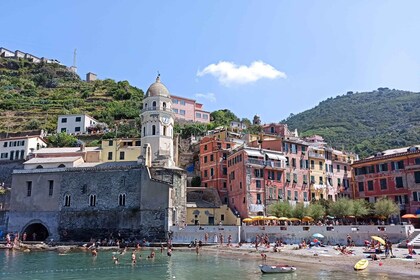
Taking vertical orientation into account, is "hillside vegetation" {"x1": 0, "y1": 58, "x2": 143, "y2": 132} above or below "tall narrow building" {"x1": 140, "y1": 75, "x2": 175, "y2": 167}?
above

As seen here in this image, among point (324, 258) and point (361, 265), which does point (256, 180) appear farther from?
point (361, 265)

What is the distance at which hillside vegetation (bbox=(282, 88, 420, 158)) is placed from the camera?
107m

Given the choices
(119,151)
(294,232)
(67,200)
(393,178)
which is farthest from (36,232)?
(393,178)

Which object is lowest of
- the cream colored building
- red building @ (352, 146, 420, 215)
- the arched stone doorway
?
the arched stone doorway

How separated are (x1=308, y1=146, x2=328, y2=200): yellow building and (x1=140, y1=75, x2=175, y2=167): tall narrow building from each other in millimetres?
19030

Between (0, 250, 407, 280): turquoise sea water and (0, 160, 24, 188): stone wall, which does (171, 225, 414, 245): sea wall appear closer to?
(0, 250, 407, 280): turquoise sea water

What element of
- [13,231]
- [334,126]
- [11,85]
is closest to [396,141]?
[334,126]

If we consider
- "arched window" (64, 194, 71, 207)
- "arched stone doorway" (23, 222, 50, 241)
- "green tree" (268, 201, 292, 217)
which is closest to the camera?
"green tree" (268, 201, 292, 217)

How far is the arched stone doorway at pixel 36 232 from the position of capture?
166 ft

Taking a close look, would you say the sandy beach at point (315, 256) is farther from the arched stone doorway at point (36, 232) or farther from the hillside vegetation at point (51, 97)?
the hillside vegetation at point (51, 97)

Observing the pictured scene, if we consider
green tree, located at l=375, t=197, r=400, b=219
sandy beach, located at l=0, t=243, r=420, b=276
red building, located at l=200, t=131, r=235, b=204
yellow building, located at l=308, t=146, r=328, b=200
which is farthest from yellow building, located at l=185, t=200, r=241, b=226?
green tree, located at l=375, t=197, r=400, b=219

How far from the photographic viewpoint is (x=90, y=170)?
49.9 m

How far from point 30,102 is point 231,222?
7471 cm

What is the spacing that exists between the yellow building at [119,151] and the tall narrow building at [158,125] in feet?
12.9
